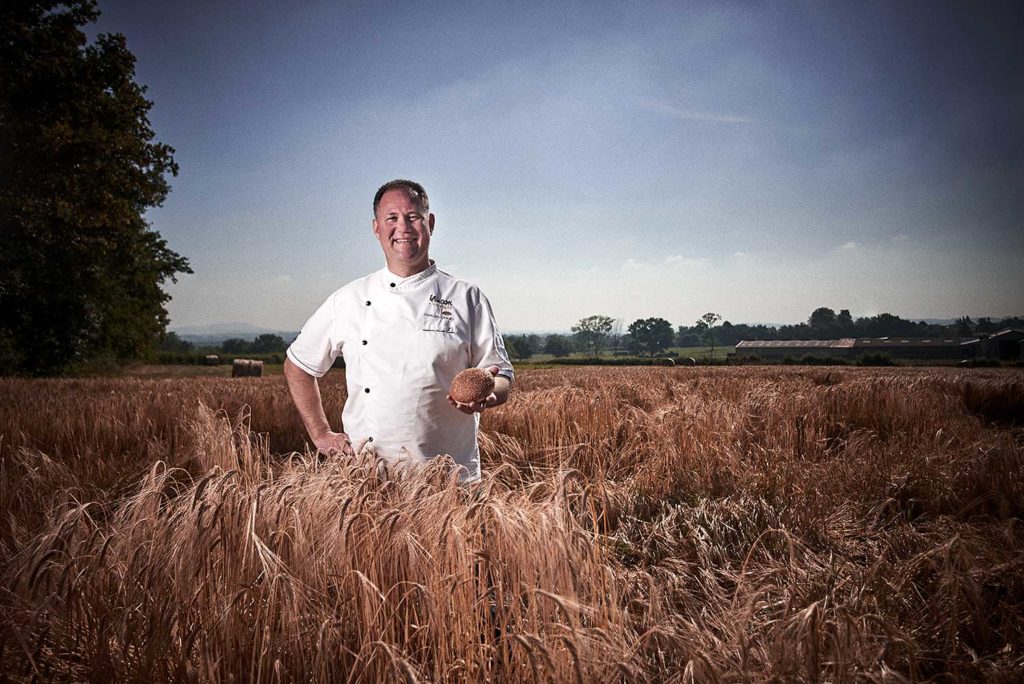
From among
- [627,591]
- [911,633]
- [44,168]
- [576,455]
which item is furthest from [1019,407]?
[44,168]

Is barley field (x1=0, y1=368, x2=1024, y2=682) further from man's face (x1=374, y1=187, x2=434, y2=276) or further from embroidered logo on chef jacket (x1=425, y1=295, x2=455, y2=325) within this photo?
man's face (x1=374, y1=187, x2=434, y2=276)

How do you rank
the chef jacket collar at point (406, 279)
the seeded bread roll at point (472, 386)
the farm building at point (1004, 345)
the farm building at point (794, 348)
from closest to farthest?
the seeded bread roll at point (472, 386), the chef jacket collar at point (406, 279), the farm building at point (1004, 345), the farm building at point (794, 348)

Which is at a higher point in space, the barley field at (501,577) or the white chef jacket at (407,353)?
the white chef jacket at (407,353)

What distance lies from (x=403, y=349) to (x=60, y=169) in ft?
68.5

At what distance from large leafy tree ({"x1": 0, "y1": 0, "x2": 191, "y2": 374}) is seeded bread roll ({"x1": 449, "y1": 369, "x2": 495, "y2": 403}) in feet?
64.3

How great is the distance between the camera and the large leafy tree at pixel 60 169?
1673 centimetres

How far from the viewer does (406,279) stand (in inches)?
127

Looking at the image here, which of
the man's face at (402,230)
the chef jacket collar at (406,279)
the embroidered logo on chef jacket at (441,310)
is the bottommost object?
the embroidered logo on chef jacket at (441,310)

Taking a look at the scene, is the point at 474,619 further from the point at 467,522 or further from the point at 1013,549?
the point at 1013,549

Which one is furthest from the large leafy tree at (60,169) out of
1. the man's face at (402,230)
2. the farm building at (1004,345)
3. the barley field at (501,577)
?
the farm building at (1004,345)

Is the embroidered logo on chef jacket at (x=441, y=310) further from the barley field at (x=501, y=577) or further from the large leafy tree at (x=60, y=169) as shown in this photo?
the large leafy tree at (x=60, y=169)

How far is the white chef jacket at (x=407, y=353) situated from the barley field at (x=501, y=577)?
0.27m

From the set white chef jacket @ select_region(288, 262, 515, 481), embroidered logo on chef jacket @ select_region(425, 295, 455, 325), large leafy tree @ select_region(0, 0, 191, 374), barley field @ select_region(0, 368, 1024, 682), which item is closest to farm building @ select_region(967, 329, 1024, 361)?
barley field @ select_region(0, 368, 1024, 682)

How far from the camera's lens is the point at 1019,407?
28.2ft
